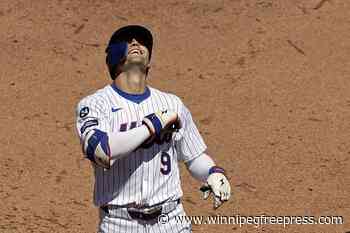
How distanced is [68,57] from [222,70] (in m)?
2.13

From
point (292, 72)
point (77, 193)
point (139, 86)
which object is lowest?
point (77, 193)

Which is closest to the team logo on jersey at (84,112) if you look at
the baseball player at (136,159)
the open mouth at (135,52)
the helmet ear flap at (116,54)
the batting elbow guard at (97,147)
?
the baseball player at (136,159)

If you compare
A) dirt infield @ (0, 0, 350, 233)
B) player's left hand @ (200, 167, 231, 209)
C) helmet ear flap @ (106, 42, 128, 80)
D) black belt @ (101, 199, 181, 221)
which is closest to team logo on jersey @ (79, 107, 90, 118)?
helmet ear flap @ (106, 42, 128, 80)

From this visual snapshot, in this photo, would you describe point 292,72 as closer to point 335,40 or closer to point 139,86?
point 335,40

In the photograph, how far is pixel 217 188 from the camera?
16.7 ft

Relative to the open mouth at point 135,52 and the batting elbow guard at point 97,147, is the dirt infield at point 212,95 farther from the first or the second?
the batting elbow guard at point 97,147

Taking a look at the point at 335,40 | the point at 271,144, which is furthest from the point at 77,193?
the point at 335,40

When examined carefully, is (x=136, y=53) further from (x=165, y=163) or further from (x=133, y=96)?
(x=165, y=163)

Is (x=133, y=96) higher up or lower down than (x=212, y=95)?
higher up

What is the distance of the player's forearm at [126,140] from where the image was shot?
4.62 metres

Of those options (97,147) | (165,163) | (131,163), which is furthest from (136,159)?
(97,147)

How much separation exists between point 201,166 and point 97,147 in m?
0.98

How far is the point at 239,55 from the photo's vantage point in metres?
11.8

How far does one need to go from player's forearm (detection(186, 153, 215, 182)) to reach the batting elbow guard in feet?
2.80
